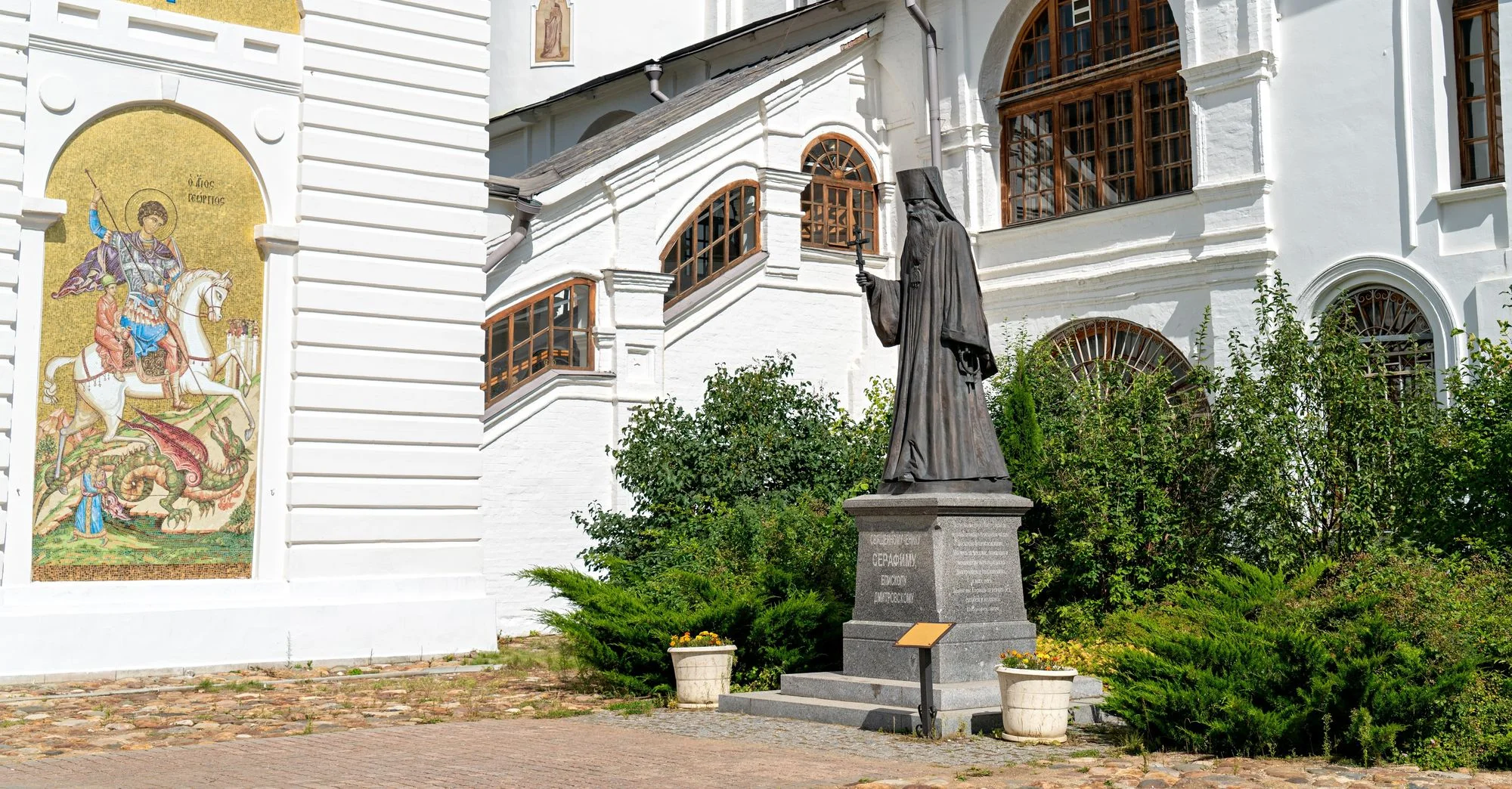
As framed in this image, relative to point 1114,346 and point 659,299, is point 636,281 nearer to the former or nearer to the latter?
point 659,299

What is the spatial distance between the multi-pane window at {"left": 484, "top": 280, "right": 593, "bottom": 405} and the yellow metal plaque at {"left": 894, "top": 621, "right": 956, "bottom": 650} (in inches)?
430

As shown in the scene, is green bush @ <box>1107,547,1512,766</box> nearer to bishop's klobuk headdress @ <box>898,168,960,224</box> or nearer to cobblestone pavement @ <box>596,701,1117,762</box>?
cobblestone pavement @ <box>596,701,1117,762</box>

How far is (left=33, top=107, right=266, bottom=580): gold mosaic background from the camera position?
13.8 meters

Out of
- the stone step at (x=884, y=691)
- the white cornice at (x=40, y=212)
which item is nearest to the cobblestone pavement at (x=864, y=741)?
the stone step at (x=884, y=691)

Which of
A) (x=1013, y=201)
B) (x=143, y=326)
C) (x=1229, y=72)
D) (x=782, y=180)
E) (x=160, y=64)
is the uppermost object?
(x=1229, y=72)

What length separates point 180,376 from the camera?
47.8ft

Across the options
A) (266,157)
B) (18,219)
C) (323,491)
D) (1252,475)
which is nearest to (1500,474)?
(1252,475)

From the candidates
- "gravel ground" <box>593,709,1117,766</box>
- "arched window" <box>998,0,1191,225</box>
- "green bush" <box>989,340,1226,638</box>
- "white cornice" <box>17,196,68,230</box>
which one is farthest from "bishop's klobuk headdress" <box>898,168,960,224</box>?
"arched window" <box>998,0,1191,225</box>

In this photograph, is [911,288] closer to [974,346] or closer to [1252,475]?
[974,346]

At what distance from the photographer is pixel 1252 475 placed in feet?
47.9

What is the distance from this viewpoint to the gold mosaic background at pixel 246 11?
1489 centimetres

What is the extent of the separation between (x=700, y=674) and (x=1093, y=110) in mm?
13500

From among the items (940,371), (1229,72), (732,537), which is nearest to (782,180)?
(1229,72)

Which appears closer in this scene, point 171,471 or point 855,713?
point 855,713
